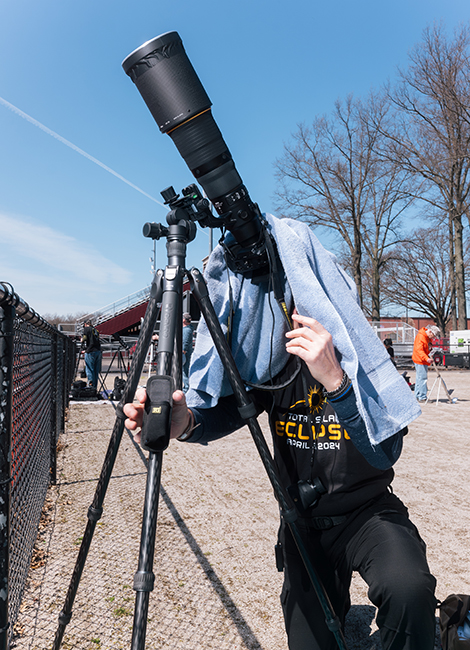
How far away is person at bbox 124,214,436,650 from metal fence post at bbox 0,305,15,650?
0.64m

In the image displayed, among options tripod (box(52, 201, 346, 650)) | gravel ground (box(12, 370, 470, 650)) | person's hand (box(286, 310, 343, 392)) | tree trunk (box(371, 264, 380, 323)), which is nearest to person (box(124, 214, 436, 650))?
person's hand (box(286, 310, 343, 392))

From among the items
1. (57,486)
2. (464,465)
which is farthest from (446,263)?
(57,486)

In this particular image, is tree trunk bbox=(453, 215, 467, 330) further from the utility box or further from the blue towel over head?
the blue towel over head

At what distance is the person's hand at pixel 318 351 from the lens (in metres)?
1.39

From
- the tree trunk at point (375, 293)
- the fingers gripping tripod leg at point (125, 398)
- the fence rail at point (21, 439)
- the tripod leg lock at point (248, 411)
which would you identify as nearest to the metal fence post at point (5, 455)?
the fence rail at point (21, 439)

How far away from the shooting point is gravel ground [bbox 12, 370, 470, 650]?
217 centimetres

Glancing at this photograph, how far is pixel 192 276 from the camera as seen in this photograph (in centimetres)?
160

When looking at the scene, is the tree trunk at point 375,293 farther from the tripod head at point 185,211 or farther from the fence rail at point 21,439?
the tripod head at point 185,211

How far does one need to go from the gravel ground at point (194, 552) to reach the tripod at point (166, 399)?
25.6 inches

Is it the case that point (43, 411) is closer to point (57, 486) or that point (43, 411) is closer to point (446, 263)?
point (57, 486)

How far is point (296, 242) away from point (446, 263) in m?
35.5

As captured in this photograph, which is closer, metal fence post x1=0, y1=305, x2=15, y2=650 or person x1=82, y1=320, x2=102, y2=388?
metal fence post x1=0, y1=305, x2=15, y2=650

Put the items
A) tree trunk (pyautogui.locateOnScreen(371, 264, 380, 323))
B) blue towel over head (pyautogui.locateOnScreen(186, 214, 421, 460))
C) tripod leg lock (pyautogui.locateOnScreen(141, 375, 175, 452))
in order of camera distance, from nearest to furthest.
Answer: tripod leg lock (pyautogui.locateOnScreen(141, 375, 175, 452)) → blue towel over head (pyautogui.locateOnScreen(186, 214, 421, 460)) → tree trunk (pyautogui.locateOnScreen(371, 264, 380, 323))

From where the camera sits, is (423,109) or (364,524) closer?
(364,524)
